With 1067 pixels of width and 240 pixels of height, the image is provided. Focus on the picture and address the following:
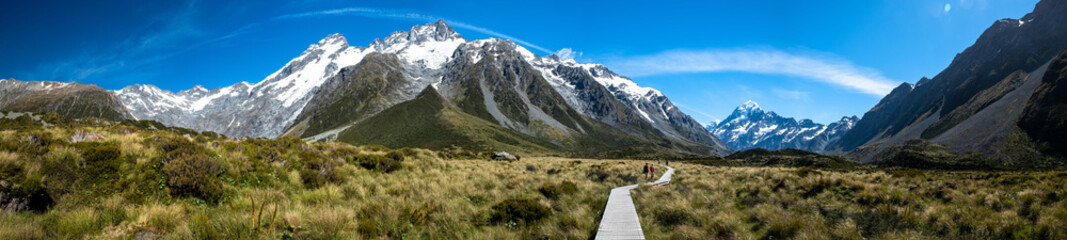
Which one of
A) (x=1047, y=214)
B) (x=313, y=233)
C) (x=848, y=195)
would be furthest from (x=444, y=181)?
(x=1047, y=214)

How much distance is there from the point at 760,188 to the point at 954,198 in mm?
5894

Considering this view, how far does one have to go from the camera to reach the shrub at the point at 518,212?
33.1 feet

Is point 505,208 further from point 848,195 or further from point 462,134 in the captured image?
point 462,134

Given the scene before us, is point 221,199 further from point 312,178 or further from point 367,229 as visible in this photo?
point 367,229

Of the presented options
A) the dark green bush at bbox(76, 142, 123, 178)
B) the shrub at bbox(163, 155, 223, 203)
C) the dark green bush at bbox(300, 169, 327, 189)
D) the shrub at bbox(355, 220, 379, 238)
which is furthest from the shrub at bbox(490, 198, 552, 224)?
the dark green bush at bbox(76, 142, 123, 178)

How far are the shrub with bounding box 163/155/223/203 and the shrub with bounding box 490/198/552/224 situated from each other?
304 inches

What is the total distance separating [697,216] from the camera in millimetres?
10047

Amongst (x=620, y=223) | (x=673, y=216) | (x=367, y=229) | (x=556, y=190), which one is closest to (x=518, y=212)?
(x=620, y=223)

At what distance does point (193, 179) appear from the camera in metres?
9.76

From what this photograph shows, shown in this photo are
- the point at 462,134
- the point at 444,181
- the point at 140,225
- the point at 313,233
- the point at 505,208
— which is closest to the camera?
the point at 140,225

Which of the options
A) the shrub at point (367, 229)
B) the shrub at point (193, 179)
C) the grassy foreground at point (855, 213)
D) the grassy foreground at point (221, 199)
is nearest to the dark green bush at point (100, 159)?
the grassy foreground at point (221, 199)

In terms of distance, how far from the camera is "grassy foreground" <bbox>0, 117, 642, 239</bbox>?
23.0 feet

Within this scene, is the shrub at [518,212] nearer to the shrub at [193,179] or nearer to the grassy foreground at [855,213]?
the grassy foreground at [855,213]

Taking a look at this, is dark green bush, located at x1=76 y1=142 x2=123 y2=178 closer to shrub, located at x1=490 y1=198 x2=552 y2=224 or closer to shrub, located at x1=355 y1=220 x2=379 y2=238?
shrub, located at x1=355 y1=220 x2=379 y2=238
